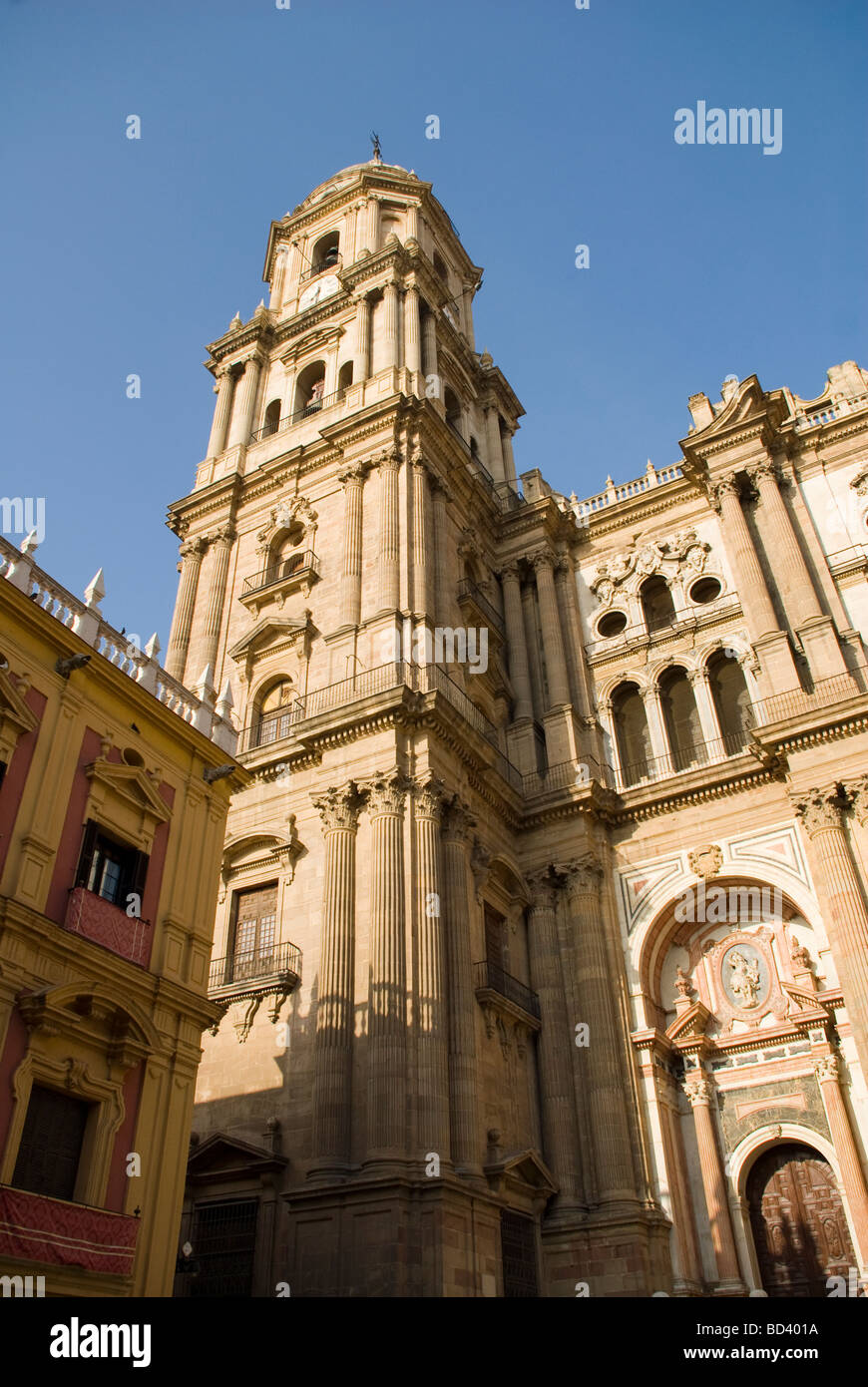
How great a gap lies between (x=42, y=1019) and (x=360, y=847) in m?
10.5

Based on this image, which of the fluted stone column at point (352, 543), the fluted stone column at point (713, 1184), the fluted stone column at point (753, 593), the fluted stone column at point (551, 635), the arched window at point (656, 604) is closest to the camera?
the fluted stone column at point (713, 1184)

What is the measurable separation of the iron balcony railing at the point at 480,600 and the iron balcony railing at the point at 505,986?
34.3ft

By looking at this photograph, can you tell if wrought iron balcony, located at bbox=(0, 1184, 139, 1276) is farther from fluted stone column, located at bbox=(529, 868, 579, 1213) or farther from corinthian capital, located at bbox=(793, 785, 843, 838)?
corinthian capital, located at bbox=(793, 785, 843, 838)

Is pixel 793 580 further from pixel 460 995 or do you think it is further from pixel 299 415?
pixel 299 415

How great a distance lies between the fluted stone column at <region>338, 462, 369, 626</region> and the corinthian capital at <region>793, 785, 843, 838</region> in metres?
11.4

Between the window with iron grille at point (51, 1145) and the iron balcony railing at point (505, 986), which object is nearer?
the window with iron grille at point (51, 1145)

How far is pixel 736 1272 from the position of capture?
74.1ft

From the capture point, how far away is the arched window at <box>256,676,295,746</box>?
27688 millimetres

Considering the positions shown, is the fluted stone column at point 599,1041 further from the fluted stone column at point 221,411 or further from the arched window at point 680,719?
the fluted stone column at point 221,411

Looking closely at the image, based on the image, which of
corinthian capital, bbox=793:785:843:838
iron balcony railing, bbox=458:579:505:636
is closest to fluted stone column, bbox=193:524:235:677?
iron balcony railing, bbox=458:579:505:636

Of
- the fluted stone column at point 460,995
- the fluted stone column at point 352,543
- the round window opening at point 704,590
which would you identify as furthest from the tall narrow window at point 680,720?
the fluted stone column at point 352,543

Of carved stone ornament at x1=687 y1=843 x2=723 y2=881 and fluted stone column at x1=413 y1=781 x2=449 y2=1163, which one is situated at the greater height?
carved stone ornament at x1=687 y1=843 x2=723 y2=881

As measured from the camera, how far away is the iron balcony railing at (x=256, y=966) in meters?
22.7
